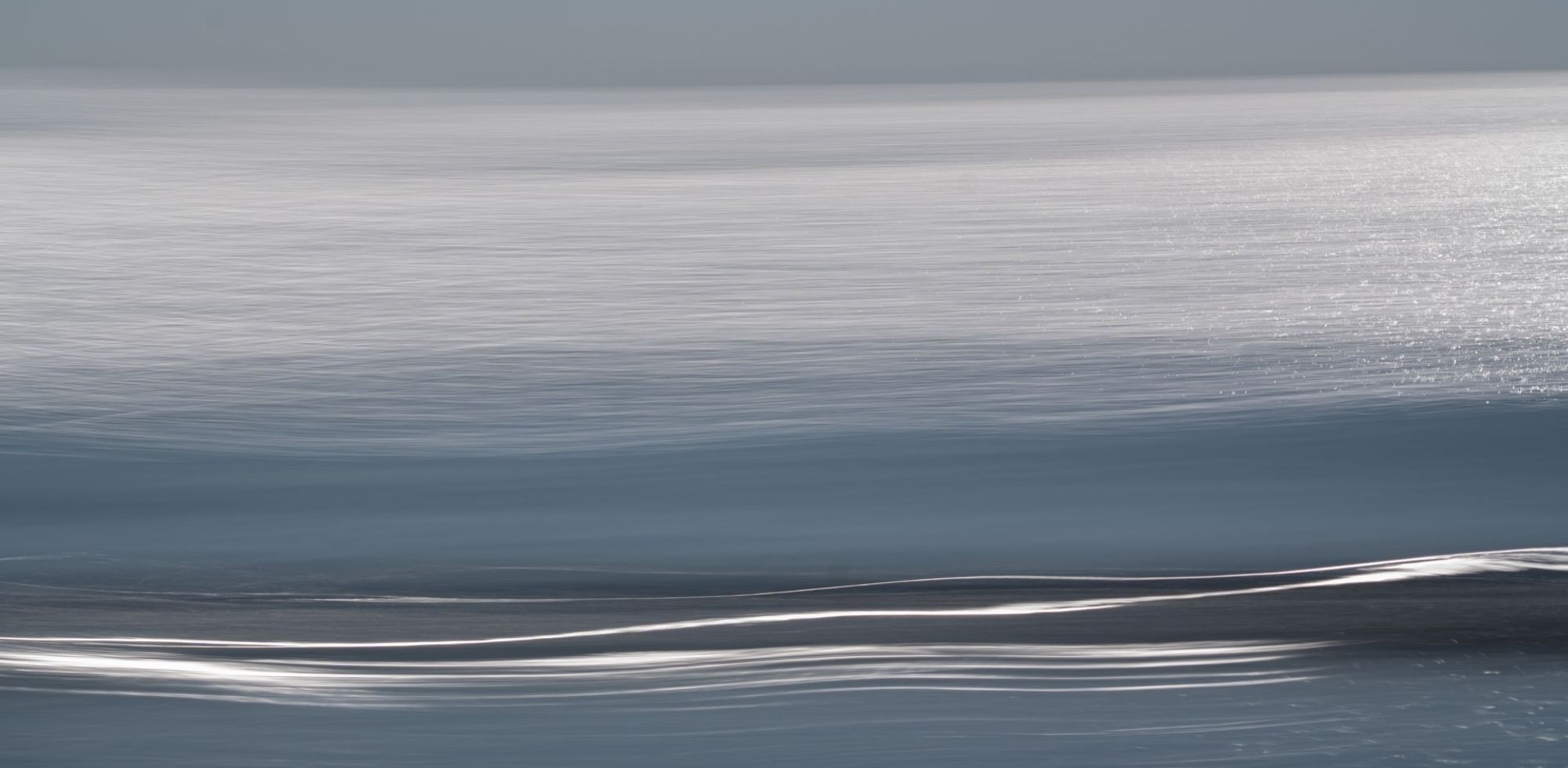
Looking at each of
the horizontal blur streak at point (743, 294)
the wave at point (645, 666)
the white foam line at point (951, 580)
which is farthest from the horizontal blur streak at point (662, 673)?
the horizontal blur streak at point (743, 294)

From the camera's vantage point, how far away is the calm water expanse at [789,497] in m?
1.06

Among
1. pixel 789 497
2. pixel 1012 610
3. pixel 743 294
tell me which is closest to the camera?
pixel 1012 610

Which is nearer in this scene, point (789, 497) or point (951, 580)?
point (951, 580)

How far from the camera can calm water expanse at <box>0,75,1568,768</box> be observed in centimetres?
106

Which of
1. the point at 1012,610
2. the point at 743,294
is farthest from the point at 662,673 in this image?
the point at 743,294

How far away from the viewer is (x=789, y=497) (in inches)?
62.6

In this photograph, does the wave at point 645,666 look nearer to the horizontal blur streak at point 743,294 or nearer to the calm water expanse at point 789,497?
the calm water expanse at point 789,497

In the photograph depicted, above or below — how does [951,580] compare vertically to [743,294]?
below

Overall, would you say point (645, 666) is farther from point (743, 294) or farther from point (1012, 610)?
point (743, 294)

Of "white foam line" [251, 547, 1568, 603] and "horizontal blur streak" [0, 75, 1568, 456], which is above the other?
"horizontal blur streak" [0, 75, 1568, 456]

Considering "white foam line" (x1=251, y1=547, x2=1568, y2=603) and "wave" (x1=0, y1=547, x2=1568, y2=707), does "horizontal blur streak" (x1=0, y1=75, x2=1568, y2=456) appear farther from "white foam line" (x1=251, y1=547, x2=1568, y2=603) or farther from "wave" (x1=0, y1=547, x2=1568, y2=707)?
"wave" (x1=0, y1=547, x2=1568, y2=707)

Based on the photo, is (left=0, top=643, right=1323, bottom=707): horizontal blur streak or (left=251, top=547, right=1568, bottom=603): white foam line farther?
(left=251, top=547, right=1568, bottom=603): white foam line

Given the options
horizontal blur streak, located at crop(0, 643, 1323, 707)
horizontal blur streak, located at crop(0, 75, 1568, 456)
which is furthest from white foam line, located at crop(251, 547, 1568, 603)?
horizontal blur streak, located at crop(0, 75, 1568, 456)

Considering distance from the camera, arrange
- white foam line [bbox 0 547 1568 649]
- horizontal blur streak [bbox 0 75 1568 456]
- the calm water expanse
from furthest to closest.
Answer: horizontal blur streak [bbox 0 75 1568 456] → white foam line [bbox 0 547 1568 649] → the calm water expanse
